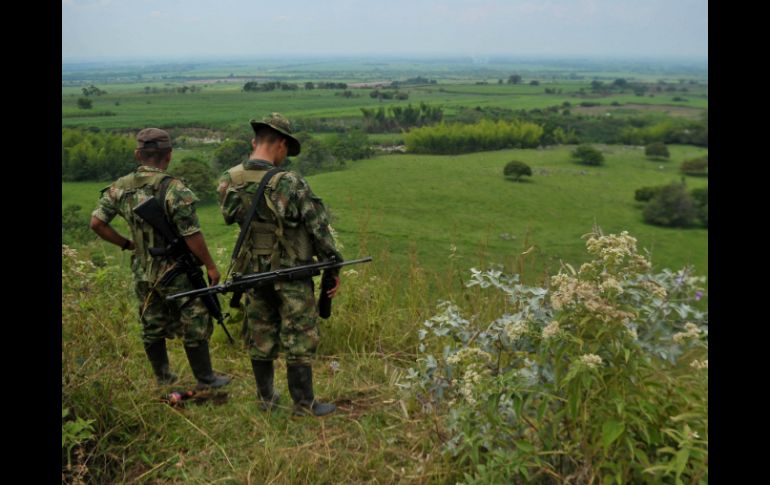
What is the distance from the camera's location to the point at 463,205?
66.7ft

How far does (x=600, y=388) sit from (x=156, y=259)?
3.18 meters

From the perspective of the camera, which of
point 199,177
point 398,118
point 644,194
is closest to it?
point 199,177

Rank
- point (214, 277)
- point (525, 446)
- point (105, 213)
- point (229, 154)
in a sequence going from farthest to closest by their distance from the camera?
1. point (229, 154)
2. point (214, 277)
3. point (105, 213)
4. point (525, 446)

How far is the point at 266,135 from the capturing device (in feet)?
12.6

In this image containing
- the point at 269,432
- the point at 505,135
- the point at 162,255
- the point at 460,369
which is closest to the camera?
the point at 460,369

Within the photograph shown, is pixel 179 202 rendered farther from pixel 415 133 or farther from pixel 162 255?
pixel 415 133

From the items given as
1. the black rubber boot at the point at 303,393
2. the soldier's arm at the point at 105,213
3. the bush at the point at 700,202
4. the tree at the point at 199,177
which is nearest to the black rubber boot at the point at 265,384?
the black rubber boot at the point at 303,393

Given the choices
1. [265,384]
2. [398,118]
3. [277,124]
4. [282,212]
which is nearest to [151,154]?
[277,124]

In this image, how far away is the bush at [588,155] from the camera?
28.7 m

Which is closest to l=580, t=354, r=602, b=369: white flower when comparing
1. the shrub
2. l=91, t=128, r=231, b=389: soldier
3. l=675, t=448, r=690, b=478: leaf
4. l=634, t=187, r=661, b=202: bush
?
the shrub

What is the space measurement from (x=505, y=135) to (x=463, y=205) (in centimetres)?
1049

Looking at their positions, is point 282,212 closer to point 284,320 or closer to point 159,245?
point 284,320

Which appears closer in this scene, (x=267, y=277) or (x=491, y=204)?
(x=267, y=277)

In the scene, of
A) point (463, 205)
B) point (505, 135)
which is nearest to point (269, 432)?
point (463, 205)
